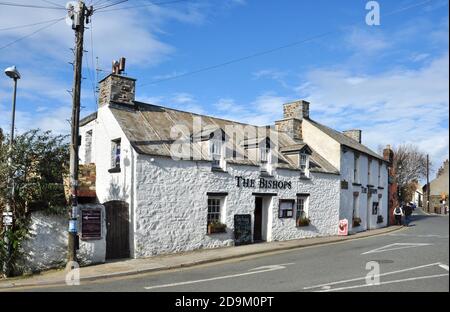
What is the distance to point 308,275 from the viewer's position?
11.7 m

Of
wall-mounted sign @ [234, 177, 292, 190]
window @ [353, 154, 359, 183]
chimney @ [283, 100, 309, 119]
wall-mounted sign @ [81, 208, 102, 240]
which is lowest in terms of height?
wall-mounted sign @ [81, 208, 102, 240]

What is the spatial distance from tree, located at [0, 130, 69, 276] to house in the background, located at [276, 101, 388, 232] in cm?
1590

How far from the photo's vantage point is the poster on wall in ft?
81.2

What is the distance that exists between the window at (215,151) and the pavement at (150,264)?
3.63m

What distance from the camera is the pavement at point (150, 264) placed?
12.0m

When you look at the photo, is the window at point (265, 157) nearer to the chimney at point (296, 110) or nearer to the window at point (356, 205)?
the chimney at point (296, 110)

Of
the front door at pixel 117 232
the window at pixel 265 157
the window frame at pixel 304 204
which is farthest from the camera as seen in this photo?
the window frame at pixel 304 204

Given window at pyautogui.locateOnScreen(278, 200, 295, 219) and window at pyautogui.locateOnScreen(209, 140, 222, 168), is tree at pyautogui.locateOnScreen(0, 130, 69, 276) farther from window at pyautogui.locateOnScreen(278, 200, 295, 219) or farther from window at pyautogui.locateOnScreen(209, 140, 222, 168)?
window at pyautogui.locateOnScreen(278, 200, 295, 219)

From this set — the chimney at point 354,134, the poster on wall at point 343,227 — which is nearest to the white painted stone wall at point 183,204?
the poster on wall at point 343,227

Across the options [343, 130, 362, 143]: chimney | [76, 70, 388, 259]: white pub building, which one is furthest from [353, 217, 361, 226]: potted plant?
[343, 130, 362, 143]: chimney

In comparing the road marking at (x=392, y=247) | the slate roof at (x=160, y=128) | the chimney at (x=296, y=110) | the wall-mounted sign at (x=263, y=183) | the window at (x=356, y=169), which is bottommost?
the road marking at (x=392, y=247)
